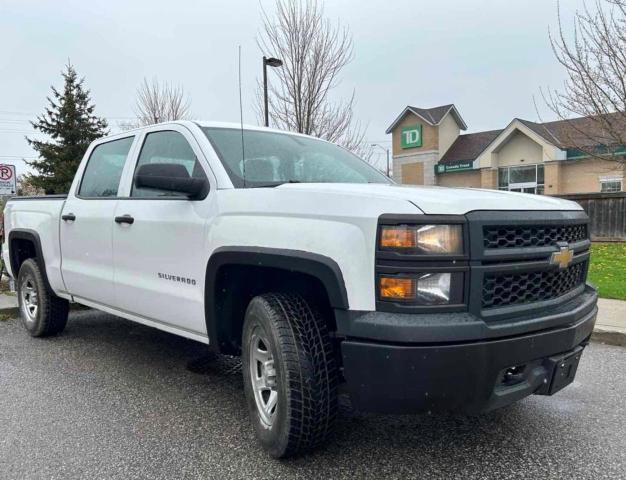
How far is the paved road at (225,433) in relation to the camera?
2.77m

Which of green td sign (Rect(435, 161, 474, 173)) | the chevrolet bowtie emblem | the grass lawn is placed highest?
green td sign (Rect(435, 161, 474, 173))

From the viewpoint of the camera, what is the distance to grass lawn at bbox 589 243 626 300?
7262 millimetres

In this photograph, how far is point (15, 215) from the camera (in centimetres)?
575

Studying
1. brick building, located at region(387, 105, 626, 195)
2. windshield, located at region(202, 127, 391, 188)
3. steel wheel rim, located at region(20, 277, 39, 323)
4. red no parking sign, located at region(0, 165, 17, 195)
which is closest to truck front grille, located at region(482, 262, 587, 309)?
windshield, located at region(202, 127, 391, 188)

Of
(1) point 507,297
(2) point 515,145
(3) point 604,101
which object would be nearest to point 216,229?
(1) point 507,297

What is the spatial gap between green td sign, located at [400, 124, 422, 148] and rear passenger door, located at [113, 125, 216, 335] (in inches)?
1303

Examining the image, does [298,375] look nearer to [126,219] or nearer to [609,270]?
[126,219]

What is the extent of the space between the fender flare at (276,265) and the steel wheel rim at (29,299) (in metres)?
3.19

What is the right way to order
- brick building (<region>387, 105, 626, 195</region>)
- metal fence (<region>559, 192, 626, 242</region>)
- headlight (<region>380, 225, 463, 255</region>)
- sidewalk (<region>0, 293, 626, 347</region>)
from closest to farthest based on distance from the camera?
headlight (<region>380, 225, 463, 255</region>) < sidewalk (<region>0, 293, 626, 347</region>) < metal fence (<region>559, 192, 626, 242</region>) < brick building (<region>387, 105, 626, 195</region>)

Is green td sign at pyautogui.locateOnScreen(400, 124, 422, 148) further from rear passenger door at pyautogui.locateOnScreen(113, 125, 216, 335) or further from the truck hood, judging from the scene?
the truck hood

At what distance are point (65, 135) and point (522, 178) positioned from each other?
25.9 m

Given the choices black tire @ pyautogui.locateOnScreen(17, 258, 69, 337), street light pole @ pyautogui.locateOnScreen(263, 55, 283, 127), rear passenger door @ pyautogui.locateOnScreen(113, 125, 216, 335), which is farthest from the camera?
street light pole @ pyautogui.locateOnScreen(263, 55, 283, 127)

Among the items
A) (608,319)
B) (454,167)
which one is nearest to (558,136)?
(454,167)

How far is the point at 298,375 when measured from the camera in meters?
2.56
